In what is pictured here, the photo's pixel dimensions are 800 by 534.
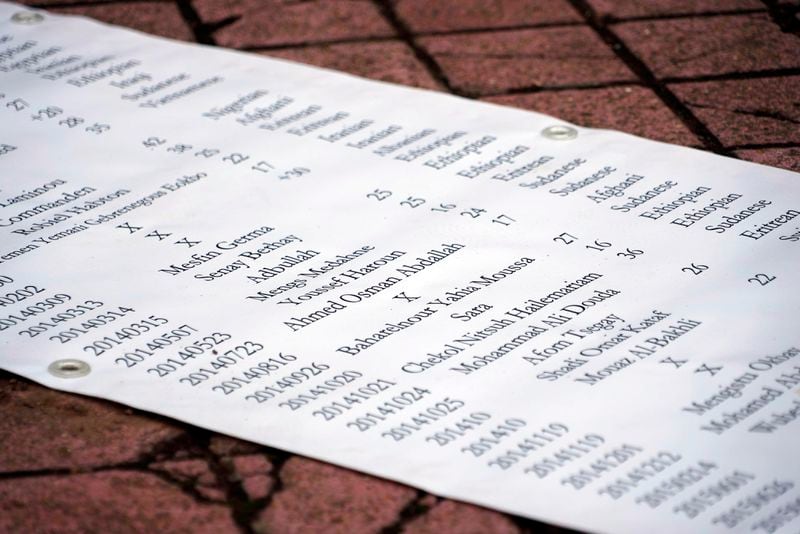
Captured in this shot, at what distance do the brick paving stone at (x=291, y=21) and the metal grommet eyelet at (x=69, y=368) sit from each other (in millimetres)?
1254

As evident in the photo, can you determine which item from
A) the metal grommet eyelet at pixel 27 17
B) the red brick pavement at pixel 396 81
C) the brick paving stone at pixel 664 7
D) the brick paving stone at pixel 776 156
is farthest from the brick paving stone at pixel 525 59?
the metal grommet eyelet at pixel 27 17

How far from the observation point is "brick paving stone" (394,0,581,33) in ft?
9.53

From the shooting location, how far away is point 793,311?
1.82 m

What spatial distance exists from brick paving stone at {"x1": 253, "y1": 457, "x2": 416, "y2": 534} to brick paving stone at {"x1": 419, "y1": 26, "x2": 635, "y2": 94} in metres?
1.24

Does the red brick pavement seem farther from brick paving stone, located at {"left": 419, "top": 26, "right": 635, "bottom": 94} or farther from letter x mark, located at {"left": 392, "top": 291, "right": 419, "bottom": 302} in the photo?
letter x mark, located at {"left": 392, "top": 291, "right": 419, "bottom": 302}

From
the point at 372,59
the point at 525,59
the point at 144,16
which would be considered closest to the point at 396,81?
the point at 372,59

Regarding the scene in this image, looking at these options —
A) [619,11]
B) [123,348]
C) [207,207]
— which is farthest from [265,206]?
[619,11]

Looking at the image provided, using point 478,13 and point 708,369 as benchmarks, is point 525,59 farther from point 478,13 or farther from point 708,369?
point 708,369

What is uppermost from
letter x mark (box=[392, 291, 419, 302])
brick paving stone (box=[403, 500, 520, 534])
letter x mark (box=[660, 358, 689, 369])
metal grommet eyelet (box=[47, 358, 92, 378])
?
letter x mark (box=[392, 291, 419, 302])

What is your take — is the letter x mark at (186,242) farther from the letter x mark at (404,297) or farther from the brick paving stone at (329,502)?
the brick paving stone at (329,502)

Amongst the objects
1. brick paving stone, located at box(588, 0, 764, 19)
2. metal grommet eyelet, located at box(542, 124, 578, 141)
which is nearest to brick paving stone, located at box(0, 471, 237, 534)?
metal grommet eyelet, located at box(542, 124, 578, 141)

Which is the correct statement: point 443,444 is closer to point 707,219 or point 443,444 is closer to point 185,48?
point 707,219

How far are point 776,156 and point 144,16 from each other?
1571 mm

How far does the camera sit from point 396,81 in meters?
2.66
